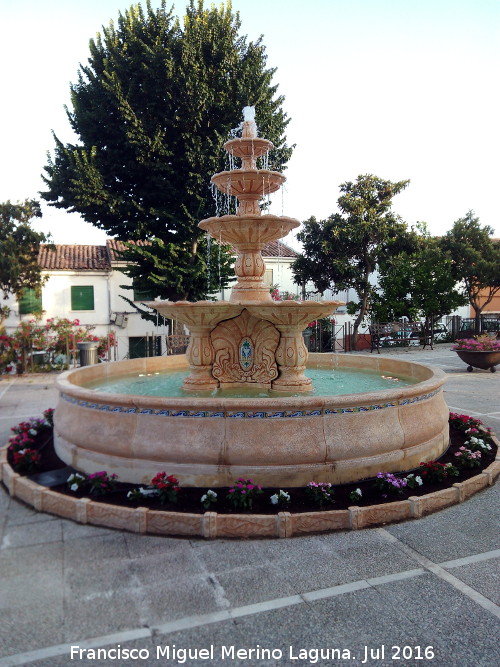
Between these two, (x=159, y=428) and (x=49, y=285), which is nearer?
(x=159, y=428)

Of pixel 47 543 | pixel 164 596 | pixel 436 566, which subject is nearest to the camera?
pixel 164 596

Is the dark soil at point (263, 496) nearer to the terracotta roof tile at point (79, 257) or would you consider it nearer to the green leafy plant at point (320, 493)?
the green leafy plant at point (320, 493)

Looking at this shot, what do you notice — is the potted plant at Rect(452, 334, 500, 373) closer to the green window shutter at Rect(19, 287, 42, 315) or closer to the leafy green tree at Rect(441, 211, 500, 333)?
the leafy green tree at Rect(441, 211, 500, 333)

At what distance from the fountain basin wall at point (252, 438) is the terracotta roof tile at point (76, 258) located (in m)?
21.5

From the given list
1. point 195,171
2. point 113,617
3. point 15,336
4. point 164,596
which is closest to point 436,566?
point 164,596

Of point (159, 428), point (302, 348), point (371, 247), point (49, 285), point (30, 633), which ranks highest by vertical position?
point (371, 247)

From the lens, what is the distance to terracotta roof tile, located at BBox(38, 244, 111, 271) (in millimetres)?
25812

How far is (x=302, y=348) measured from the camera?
8.09 m

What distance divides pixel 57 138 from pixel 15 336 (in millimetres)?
7321

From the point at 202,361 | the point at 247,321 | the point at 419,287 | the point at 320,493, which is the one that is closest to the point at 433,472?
the point at 320,493

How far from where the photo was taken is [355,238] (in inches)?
934

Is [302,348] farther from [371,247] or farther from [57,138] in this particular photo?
[371,247]

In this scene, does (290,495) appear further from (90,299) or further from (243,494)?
(90,299)

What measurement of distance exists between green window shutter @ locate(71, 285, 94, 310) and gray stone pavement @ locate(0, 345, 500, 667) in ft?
72.7
